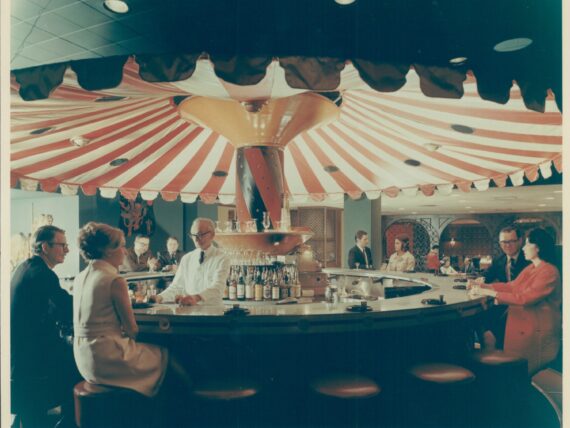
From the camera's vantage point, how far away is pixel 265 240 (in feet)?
11.0

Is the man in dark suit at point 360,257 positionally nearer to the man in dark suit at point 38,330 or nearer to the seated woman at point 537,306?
the seated woman at point 537,306

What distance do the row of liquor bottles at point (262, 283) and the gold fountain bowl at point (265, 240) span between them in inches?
8.8

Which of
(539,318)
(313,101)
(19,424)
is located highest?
(313,101)

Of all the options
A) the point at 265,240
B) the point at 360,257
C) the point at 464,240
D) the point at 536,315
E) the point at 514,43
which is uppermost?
the point at 514,43

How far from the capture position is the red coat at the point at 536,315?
115 inches

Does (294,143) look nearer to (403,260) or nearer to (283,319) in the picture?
(403,260)

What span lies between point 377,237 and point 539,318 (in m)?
5.79

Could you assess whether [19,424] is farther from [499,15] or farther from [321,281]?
[499,15]

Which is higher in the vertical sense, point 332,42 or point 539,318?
point 332,42

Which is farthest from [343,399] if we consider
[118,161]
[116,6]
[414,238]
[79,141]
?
[414,238]

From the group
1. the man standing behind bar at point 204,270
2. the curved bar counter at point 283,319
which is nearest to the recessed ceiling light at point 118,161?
the man standing behind bar at point 204,270

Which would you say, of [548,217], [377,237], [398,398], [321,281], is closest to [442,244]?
[548,217]

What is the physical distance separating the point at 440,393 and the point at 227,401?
4.19 feet

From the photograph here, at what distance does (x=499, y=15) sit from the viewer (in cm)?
306
